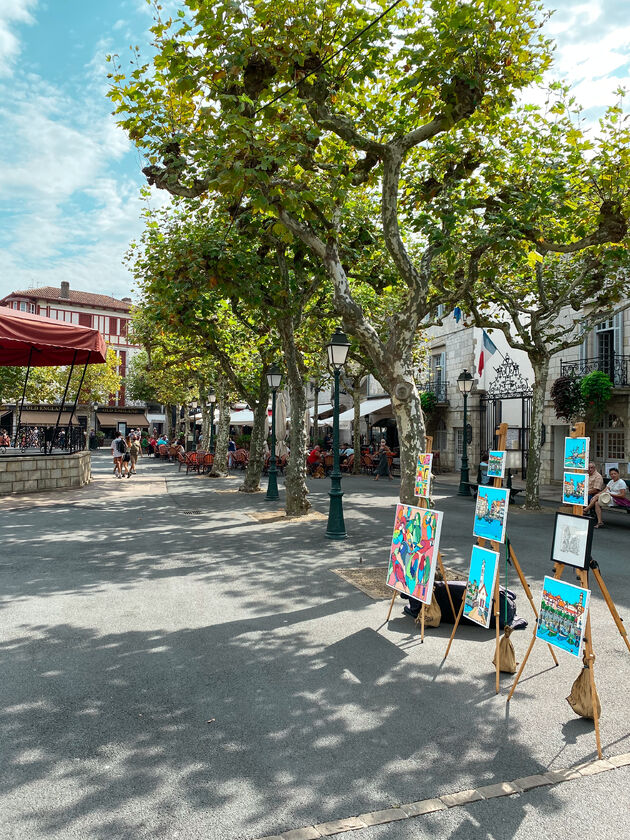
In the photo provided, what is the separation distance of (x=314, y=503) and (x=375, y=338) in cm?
798

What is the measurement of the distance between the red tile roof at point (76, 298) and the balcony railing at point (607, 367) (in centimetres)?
4923

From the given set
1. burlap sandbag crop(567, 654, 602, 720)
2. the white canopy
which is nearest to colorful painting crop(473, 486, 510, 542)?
burlap sandbag crop(567, 654, 602, 720)

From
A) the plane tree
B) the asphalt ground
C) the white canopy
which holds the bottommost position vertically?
the asphalt ground

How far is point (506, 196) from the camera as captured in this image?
9.80m

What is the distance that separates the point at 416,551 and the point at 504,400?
68.0ft

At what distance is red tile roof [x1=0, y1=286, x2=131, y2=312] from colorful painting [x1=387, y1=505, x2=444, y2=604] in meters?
58.9

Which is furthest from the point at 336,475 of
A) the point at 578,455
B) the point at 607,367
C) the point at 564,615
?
the point at 607,367

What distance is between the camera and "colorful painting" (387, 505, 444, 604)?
5.38 meters

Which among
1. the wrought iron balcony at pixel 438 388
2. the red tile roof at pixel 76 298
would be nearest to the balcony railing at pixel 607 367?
the wrought iron balcony at pixel 438 388

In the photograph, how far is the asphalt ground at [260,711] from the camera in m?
2.92

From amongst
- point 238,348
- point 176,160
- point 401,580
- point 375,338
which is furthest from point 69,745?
point 238,348

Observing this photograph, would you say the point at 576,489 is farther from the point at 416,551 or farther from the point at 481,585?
the point at 416,551

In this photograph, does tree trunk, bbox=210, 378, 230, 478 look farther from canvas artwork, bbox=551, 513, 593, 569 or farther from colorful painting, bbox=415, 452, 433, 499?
canvas artwork, bbox=551, 513, 593, 569

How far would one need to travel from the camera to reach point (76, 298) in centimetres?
6494
